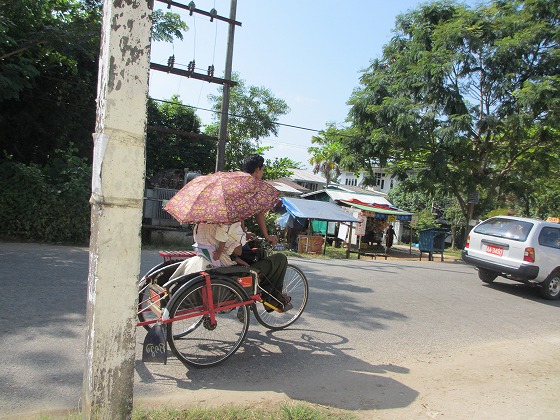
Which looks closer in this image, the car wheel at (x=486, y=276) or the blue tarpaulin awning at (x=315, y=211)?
the car wheel at (x=486, y=276)

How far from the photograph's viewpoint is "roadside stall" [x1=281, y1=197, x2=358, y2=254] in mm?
15864

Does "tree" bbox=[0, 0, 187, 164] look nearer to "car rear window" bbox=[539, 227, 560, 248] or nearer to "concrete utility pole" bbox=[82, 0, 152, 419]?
"concrete utility pole" bbox=[82, 0, 152, 419]

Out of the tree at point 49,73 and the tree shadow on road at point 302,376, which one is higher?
the tree at point 49,73

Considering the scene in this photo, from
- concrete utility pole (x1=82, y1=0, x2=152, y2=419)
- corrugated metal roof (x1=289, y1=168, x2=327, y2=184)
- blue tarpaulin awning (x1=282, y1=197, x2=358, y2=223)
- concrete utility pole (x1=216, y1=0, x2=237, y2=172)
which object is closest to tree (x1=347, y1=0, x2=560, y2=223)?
blue tarpaulin awning (x1=282, y1=197, x2=358, y2=223)

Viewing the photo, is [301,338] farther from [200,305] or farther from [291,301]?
[200,305]

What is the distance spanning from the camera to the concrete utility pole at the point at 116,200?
236cm

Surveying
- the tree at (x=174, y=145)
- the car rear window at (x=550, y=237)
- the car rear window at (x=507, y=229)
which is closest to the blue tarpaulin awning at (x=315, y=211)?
the tree at (x=174, y=145)

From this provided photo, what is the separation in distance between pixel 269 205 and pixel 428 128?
43.9 feet

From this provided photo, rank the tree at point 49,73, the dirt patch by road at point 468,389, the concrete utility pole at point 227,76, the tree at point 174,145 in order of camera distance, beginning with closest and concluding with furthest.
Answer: the dirt patch by road at point 468,389
the tree at point 49,73
the concrete utility pole at point 227,76
the tree at point 174,145

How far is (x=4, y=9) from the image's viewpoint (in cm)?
1087

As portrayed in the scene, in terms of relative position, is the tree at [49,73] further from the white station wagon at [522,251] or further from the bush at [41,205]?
the white station wagon at [522,251]

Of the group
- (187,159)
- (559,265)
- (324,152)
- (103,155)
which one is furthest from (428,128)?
(324,152)

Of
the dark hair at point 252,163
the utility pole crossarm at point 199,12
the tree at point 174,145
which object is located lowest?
the dark hair at point 252,163

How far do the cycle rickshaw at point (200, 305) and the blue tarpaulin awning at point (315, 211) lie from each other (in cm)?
1191
